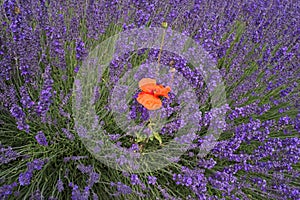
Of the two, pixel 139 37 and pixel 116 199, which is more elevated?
pixel 139 37

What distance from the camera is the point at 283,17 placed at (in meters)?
2.92

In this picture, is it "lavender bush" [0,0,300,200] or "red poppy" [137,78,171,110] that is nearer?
"red poppy" [137,78,171,110]

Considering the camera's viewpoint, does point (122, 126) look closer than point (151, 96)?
No

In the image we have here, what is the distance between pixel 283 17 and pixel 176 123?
1.51m

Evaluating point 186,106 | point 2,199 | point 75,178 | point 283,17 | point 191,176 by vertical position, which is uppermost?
point 283,17

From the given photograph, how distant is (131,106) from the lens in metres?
2.18

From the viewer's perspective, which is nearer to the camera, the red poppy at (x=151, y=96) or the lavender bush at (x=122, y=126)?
the red poppy at (x=151, y=96)

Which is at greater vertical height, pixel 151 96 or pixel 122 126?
pixel 151 96

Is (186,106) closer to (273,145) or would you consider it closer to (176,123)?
(176,123)

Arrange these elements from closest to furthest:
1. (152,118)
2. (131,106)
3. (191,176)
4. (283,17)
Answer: (191,176) < (152,118) < (131,106) < (283,17)

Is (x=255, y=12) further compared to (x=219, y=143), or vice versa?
(x=255, y=12)

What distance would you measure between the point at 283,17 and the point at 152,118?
5.38ft

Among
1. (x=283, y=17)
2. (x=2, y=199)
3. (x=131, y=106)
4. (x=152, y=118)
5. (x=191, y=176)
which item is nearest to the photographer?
(x=2, y=199)

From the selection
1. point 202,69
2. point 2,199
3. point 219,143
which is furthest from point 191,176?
point 2,199
